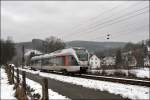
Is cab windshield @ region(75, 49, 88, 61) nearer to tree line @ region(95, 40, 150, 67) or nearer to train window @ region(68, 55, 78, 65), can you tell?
train window @ region(68, 55, 78, 65)

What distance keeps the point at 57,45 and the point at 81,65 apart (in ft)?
242

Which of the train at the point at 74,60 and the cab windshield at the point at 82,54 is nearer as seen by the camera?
the train at the point at 74,60

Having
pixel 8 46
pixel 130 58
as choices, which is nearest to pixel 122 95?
pixel 8 46

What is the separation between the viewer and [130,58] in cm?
13488

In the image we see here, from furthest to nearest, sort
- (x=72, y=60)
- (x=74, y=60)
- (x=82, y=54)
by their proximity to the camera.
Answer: (x=82, y=54)
(x=72, y=60)
(x=74, y=60)

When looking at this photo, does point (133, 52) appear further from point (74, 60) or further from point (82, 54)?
point (74, 60)

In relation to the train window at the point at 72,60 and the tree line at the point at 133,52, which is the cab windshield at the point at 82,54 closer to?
the train window at the point at 72,60

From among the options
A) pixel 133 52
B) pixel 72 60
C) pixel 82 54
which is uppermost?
pixel 133 52

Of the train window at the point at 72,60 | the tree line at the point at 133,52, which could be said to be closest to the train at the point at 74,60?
the train window at the point at 72,60

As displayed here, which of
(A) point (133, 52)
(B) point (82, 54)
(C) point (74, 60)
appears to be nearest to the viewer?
(C) point (74, 60)

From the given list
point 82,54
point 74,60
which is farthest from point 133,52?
point 74,60

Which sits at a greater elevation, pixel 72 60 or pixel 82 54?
pixel 82 54

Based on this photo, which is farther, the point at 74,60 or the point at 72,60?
the point at 72,60

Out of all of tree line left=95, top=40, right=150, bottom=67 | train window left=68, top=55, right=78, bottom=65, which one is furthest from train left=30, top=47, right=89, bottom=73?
tree line left=95, top=40, right=150, bottom=67
